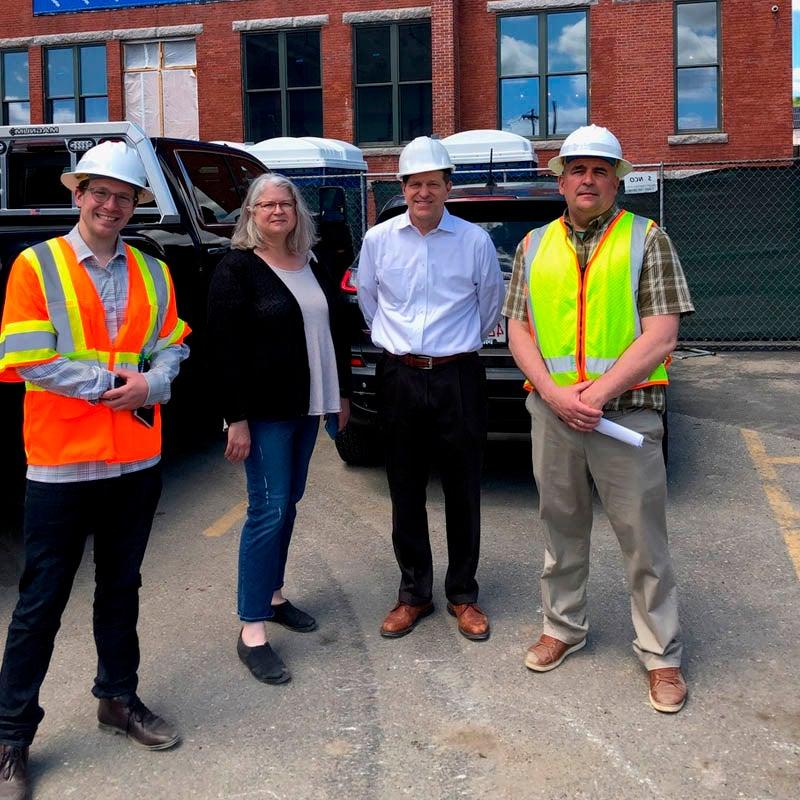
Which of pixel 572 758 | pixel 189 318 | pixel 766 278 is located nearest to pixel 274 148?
pixel 766 278

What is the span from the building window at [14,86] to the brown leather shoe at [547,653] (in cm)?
2365

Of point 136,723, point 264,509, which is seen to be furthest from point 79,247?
point 136,723

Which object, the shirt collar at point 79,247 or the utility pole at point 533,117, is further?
the utility pole at point 533,117

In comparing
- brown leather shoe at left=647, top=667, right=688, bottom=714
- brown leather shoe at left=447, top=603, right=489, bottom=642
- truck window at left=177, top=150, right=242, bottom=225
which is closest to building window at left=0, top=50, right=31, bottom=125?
truck window at left=177, top=150, right=242, bottom=225

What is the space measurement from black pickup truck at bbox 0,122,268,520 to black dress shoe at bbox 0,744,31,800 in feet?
9.64

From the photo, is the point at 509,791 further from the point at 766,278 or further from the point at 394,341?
the point at 766,278

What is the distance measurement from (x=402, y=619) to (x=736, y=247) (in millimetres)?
9264

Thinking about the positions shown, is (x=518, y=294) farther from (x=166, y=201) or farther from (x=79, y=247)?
(x=166, y=201)

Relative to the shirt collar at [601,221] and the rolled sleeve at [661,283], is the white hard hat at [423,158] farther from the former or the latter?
the rolled sleeve at [661,283]

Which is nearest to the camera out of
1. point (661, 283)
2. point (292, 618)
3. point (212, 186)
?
point (661, 283)

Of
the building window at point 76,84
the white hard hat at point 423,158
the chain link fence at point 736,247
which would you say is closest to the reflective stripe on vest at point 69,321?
the white hard hat at point 423,158

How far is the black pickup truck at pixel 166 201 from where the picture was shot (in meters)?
6.07

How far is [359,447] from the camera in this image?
22.0 feet

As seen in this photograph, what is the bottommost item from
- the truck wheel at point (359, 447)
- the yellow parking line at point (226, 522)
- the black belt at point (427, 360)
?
the yellow parking line at point (226, 522)
